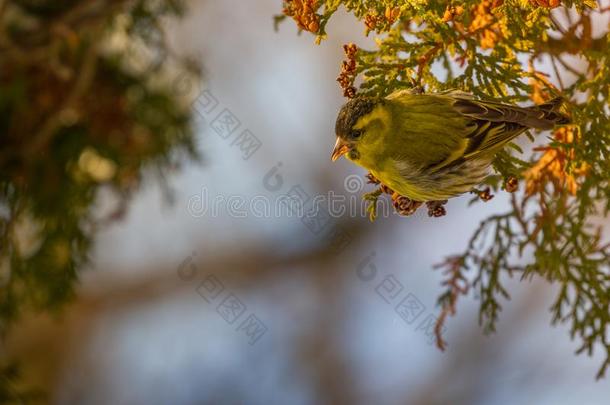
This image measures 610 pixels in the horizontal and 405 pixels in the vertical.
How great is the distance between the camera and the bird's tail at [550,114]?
1.64 metres

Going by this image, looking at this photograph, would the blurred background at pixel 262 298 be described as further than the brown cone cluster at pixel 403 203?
Yes

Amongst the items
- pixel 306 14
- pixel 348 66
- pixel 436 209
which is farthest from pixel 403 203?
pixel 306 14

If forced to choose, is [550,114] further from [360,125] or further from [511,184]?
[360,125]

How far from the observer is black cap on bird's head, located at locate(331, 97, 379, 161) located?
175 centimetres

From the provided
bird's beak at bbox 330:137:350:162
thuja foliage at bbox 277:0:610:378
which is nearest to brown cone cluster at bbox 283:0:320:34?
thuja foliage at bbox 277:0:610:378

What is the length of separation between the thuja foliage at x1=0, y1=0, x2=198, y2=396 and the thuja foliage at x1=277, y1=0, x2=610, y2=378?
109 centimetres

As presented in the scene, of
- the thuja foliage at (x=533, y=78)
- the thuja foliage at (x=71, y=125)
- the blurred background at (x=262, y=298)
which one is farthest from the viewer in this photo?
the blurred background at (x=262, y=298)

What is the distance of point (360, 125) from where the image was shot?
1.78m

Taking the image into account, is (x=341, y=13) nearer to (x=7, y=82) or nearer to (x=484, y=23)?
(x=7, y=82)

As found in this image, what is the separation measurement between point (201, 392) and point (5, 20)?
299 cm

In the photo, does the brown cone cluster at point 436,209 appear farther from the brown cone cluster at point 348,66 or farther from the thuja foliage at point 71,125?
the thuja foliage at point 71,125

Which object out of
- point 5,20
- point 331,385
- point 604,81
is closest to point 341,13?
point 5,20

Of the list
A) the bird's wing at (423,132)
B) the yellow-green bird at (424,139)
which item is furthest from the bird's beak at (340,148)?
the bird's wing at (423,132)

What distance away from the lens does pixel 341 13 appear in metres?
4.35
